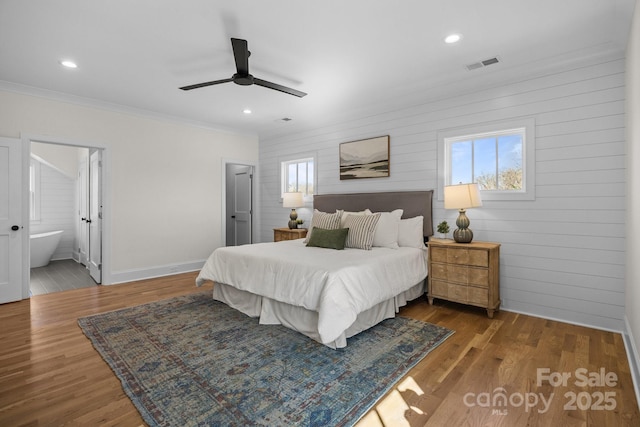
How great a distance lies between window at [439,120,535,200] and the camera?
3410 mm

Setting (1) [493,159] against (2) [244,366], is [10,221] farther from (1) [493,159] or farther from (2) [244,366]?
(1) [493,159]

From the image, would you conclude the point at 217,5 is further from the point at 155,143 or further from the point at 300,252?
the point at 155,143

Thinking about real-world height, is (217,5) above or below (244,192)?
above

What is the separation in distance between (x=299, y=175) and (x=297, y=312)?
355 centimetres

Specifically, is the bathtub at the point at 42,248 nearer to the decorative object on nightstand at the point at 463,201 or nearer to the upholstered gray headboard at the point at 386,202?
the upholstered gray headboard at the point at 386,202

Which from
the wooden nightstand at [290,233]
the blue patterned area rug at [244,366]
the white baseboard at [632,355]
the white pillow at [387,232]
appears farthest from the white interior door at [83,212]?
the white baseboard at [632,355]

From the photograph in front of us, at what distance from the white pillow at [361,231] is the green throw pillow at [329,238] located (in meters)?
0.09

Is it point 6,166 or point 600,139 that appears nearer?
point 600,139

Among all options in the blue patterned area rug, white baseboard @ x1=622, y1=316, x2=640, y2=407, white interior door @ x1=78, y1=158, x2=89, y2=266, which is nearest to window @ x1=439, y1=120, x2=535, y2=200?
white baseboard @ x1=622, y1=316, x2=640, y2=407

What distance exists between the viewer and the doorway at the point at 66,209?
507 cm

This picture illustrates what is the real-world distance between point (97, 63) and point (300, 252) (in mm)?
2909

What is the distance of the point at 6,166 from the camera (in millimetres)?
3803

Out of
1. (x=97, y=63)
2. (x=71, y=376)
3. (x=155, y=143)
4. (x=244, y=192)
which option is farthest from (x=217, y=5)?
(x=244, y=192)

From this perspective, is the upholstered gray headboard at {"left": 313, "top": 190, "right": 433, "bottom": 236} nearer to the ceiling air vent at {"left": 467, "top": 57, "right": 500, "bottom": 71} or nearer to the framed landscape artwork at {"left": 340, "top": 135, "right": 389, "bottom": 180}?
the framed landscape artwork at {"left": 340, "top": 135, "right": 389, "bottom": 180}
